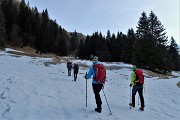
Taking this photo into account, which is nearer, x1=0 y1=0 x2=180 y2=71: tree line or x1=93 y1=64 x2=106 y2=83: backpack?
x1=93 y1=64 x2=106 y2=83: backpack

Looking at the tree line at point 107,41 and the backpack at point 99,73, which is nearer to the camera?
the backpack at point 99,73

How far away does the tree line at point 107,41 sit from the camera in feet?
194

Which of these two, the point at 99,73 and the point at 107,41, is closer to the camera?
the point at 99,73

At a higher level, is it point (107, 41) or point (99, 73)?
point (107, 41)

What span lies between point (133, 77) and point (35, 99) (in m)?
4.57

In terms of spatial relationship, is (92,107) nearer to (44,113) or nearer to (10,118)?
(44,113)

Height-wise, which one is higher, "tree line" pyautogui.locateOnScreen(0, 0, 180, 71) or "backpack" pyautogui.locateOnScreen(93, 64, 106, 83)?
"tree line" pyautogui.locateOnScreen(0, 0, 180, 71)

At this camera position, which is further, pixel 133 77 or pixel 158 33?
pixel 158 33

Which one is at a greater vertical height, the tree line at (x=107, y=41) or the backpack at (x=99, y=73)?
the tree line at (x=107, y=41)

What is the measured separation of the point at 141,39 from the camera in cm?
6025

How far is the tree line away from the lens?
5905 cm

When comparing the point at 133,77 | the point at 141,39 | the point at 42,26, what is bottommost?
the point at 133,77

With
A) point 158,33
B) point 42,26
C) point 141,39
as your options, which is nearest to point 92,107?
point 141,39

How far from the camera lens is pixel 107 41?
110062 mm
